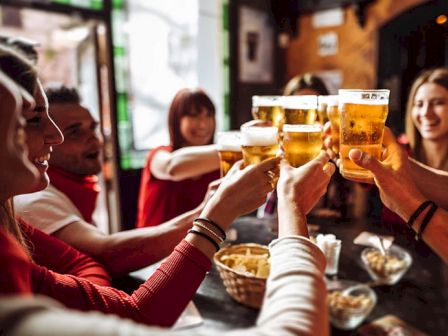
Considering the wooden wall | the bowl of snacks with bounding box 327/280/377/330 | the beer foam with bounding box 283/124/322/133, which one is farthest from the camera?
the wooden wall

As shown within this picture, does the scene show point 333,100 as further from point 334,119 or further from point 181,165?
point 181,165

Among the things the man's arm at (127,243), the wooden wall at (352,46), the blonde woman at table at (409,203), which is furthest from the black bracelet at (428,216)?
the wooden wall at (352,46)

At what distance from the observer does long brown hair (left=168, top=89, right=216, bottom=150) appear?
2.77 meters

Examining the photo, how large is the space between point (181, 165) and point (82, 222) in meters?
0.81

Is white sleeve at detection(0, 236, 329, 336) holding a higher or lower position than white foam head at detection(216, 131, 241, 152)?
lower

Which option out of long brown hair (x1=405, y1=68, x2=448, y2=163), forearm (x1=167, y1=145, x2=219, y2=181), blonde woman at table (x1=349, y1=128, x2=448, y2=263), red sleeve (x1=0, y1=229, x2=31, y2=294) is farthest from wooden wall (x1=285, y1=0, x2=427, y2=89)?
red sleeve (x1=0, y1=229, x2=31, y2=294)

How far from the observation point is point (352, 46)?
4.73m

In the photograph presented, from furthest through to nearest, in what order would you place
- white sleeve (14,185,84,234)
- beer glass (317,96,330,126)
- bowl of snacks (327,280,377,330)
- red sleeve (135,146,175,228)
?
1. red sleeve (135,146,175,228)
2. white sleeve (14,185,84,234)
3. beer glass (317,96,330,126)
4. bowl of snacks (327,280,377,330)

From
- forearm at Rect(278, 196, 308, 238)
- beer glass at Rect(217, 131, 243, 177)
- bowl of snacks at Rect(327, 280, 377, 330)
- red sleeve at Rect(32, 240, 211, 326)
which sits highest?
beer glass at Rect(217, 131, 243, 177)

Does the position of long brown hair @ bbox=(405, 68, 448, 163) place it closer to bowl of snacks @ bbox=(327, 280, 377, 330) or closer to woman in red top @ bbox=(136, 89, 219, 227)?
woman in red top @ bbox=(136, 89, 219, 227)

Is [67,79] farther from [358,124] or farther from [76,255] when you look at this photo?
[358,124]

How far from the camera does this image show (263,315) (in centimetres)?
66

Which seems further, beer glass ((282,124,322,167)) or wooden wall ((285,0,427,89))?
wooden wall ((285,0,427,89))

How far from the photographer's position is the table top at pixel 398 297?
4.29ft
